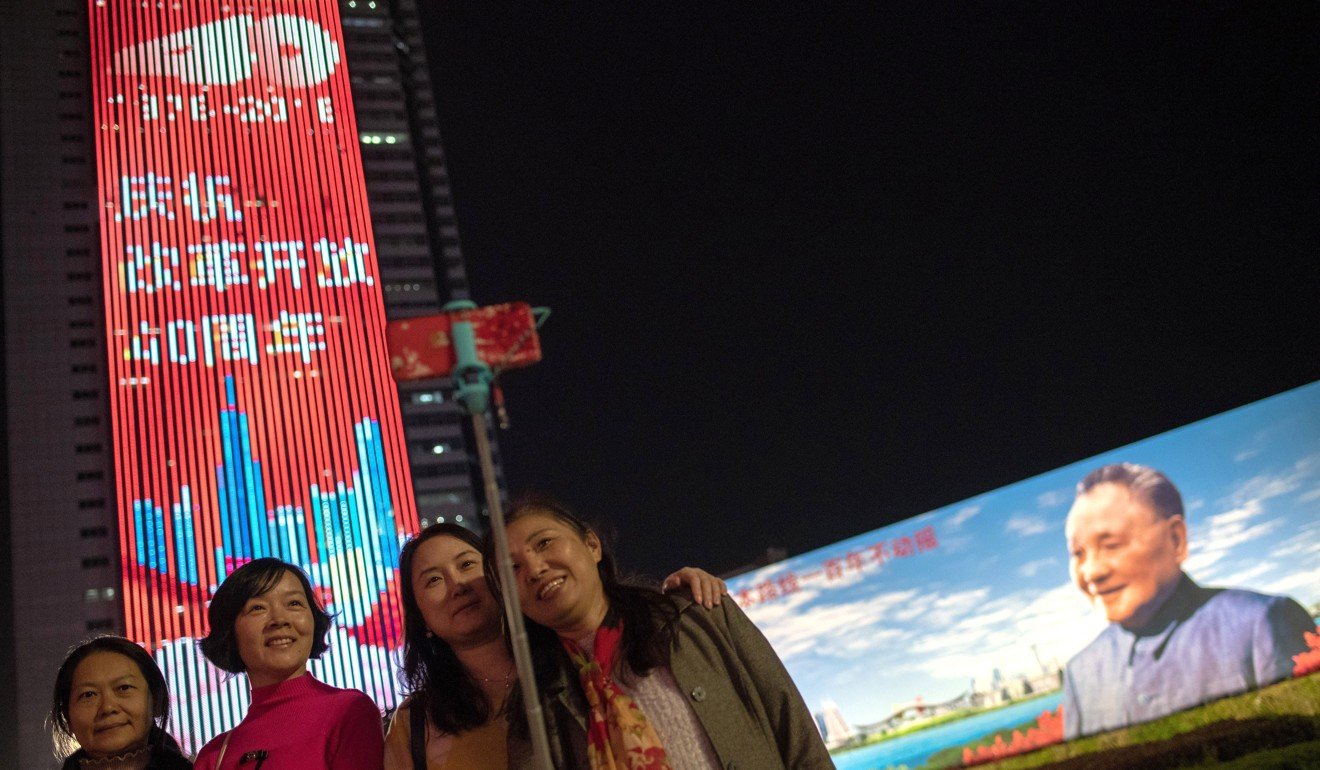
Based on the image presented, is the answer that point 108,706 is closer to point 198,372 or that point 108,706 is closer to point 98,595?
point 198,372

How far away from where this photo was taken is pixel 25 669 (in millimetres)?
21734

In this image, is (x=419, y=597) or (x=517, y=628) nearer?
(x=517, y=628)

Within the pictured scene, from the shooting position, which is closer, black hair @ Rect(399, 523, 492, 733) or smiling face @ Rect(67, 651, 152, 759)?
black hair @ Rect(399, 523, 492, 733)

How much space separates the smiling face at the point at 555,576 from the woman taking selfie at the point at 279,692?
0.75m

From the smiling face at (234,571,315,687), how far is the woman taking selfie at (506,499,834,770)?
0.77 m

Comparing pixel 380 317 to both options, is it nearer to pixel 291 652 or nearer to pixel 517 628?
pixel 291 652

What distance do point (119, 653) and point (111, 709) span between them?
0.16 metres

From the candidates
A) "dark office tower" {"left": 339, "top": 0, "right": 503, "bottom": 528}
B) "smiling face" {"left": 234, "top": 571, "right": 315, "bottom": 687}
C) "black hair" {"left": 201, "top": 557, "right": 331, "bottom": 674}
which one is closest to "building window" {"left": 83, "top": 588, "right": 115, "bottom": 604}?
"dark office tower" {"left": 339, "top": 0, "right": 503, "bottom": 528}

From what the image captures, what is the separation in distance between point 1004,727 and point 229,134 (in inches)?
763

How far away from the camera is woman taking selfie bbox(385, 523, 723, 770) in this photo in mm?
2500

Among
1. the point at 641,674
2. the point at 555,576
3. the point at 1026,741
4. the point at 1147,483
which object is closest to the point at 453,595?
the point at 555,576

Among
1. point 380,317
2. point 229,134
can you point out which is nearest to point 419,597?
point 380,317

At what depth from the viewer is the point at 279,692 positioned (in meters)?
2.72

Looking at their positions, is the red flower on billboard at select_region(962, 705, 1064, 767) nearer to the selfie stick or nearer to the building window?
the selfie stick
